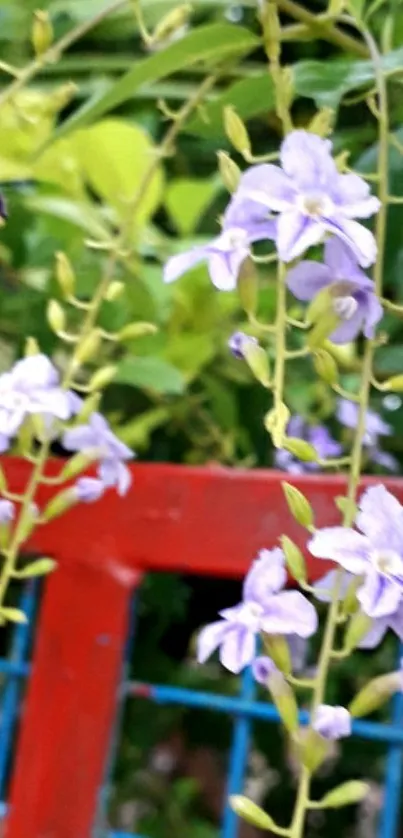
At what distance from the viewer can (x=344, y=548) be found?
29 centimetres

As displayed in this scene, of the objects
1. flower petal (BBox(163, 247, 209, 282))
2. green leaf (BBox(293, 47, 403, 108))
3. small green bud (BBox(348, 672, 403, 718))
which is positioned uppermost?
green leaf (BBox(293, 47, 403, 108))

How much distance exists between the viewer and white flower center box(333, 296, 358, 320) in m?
0.32

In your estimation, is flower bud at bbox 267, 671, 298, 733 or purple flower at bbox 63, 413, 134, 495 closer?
flower bud at bbox 267, 671, 298, 733

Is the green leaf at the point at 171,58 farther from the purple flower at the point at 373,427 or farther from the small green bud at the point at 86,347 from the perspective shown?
the purple flower at the point at 373,427

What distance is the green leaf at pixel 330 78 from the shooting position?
0.44 m

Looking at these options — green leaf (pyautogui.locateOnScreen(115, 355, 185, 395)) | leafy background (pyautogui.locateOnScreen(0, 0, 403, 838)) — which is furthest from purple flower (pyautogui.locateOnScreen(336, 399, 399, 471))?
green leaf (pyautogui.locateOnScreen(115, 355, 185, 395))

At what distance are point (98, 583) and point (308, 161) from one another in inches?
10.1

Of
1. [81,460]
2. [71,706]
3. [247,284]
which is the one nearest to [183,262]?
[247,284]

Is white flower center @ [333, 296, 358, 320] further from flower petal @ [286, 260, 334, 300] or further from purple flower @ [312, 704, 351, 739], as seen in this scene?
purple flower @ [312, 704, 351, 739]

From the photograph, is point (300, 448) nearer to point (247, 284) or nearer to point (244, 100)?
point (247, 284)

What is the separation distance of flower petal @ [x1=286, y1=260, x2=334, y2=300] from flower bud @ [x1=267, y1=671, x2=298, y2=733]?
12 centimetres

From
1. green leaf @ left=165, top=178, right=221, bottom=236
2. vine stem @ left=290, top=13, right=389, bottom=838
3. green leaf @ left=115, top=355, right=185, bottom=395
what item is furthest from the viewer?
green leaf @ left=165, top=178, right=221, bottom=236

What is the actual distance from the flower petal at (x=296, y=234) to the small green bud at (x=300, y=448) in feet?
0.17

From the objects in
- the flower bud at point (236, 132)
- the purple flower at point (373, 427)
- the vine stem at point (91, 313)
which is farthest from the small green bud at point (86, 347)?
the purple flower at point (373, 427)
